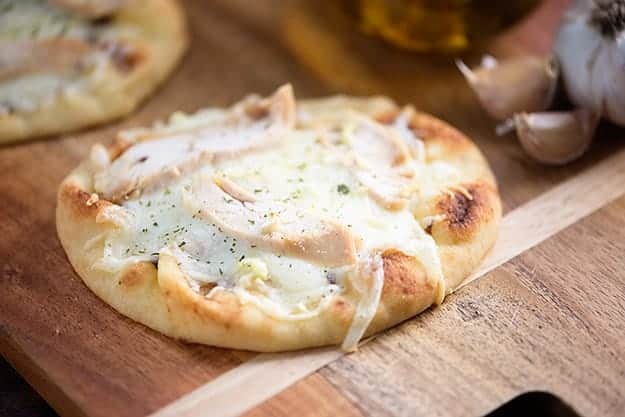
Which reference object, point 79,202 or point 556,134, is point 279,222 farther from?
point 556,134

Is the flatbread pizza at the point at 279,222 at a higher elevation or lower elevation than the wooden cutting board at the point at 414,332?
higher

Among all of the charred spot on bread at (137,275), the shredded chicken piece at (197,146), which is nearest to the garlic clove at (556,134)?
the shredded chicken piece at (197,146)

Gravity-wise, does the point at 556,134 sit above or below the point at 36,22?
below

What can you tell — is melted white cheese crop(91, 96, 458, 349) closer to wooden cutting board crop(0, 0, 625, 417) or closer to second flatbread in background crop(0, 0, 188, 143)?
wooden cutting board crop(0, 0, 625, 417)

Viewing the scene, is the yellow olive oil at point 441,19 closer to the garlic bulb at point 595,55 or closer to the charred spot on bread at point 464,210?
the garlic bulb at point 595,55

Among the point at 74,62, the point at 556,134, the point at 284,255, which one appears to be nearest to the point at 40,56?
the point at 74,62

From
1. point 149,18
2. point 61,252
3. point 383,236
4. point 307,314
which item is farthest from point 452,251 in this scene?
point 149,18

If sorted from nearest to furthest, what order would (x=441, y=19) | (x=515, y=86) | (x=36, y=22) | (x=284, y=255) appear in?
(x=284, y=255)
(x=515, y=86)
(x=36, y=22)
(x=441, y=19)
